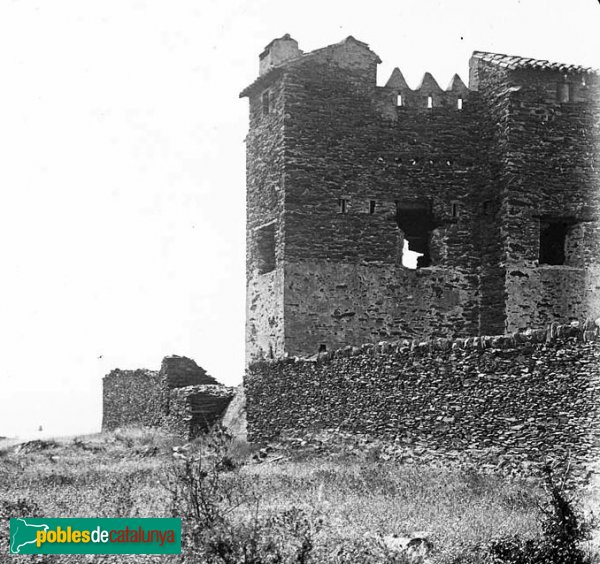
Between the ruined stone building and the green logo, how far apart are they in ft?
45.8

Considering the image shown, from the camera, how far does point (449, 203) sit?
24.1 m

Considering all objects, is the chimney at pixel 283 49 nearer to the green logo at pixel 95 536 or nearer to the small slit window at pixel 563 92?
the small slit window at pixel 563 92

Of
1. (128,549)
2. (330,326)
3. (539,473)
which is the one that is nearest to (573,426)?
(539,473)

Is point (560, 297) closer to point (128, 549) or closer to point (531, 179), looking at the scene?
point (531, 179)

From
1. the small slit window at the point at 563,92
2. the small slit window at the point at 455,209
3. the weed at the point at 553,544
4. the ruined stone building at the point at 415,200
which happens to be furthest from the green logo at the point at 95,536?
the small slit window at the point at 563,92

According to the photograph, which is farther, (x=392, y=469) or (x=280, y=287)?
(x=280, y=287)

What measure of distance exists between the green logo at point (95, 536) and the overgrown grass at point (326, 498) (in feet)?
Answer: 0.48

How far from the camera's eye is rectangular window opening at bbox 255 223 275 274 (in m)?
23.9

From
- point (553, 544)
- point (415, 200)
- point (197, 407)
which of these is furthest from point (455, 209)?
point (553, 544)

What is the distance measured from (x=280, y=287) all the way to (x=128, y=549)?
14.6 metres

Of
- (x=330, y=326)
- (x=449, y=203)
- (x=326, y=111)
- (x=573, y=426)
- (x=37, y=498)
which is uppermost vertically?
(x=326, y=111)

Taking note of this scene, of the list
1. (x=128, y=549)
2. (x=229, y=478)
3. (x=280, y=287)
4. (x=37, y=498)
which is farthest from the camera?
(x=280, y=287)

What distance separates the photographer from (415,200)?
23.9 m

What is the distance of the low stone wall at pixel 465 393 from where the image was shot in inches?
487
